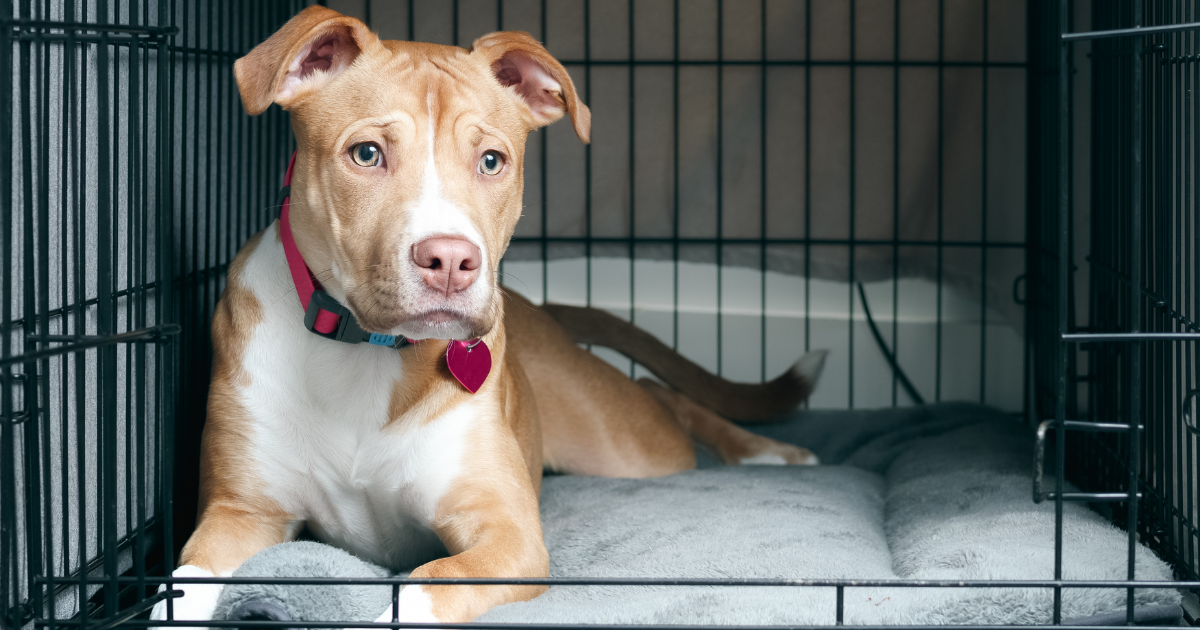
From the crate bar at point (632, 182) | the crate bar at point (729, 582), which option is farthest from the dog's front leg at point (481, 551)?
the crate bar at point (632, 182)

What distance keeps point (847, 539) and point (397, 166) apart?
3.48 ft

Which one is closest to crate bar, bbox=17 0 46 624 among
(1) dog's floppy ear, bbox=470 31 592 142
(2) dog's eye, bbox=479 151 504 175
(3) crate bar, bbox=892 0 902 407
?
(2) dog's eye, bbox=479 151 504 175

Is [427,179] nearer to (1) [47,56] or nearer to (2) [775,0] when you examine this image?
(1) [47,56]

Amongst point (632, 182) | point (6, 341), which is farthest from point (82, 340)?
point (632, 182)

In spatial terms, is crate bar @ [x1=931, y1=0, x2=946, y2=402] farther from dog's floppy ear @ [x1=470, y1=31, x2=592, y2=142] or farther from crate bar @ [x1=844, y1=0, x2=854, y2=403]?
dog's floppy ear @ [x1=470, y1=31, x2=592, y2=142]

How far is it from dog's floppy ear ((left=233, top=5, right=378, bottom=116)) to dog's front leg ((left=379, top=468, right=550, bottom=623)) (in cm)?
71

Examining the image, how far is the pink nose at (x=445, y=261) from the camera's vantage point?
4.66 ft

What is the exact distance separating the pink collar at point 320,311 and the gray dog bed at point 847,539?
1.25ft

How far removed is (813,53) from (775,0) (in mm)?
199

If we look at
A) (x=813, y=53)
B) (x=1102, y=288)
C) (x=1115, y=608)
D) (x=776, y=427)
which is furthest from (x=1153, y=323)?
(x=813, y=53)

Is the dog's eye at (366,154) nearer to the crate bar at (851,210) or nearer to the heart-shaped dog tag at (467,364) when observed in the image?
the heart-shaped dog tag at (467,364)

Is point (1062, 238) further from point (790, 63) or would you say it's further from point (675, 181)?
point (675, 181)

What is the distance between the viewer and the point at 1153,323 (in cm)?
193

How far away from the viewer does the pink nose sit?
1.42 m
